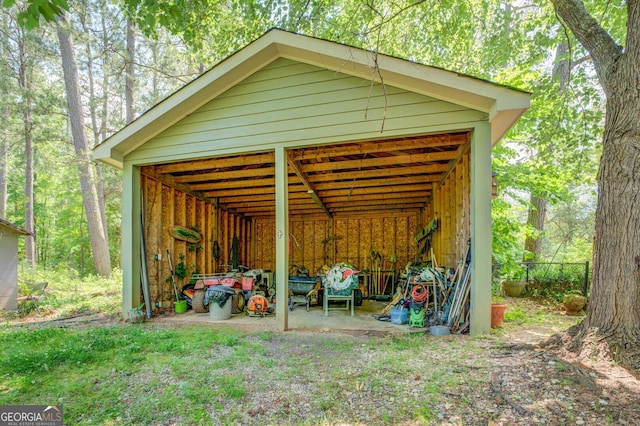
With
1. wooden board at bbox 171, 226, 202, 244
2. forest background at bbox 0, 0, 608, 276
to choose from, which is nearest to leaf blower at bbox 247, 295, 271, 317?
wooden board at bbox 171, 226, 202, 244

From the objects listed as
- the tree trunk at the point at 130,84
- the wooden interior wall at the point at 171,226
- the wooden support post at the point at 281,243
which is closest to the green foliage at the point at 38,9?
the wooden support post at the point at 281,243

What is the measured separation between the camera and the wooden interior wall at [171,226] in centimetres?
659

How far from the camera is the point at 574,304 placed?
605 centimetres

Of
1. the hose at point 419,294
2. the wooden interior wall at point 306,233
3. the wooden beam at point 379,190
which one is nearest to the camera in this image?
the hose at point 419,294

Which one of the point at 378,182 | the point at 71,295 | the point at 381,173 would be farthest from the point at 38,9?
the point at 71,295

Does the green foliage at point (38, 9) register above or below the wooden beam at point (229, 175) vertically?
above

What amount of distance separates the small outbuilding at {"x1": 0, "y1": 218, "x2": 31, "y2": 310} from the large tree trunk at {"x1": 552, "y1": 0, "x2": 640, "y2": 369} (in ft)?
36.1

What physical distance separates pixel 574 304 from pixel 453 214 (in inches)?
114

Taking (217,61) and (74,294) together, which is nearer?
(74,294)

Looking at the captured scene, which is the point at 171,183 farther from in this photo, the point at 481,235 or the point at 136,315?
the point at 481,235

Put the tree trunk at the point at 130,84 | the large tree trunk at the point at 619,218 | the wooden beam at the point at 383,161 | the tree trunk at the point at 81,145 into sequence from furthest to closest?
the tree trunk at the point at 130,84 → the tree trunk at the point at 81,145 → the wooden beam at the point at 383,161 → the large tree trunk at the point at 619,218

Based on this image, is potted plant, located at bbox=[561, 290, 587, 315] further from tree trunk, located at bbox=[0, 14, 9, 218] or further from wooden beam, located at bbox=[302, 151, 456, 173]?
tree trunk, located at bbox=[0, 14, 9, 218]

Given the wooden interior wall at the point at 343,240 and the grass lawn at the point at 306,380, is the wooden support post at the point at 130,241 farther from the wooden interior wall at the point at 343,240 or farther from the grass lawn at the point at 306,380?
the wooden interior wall at the point at 343,240

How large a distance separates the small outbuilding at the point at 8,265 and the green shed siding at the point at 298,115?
4.86 m
